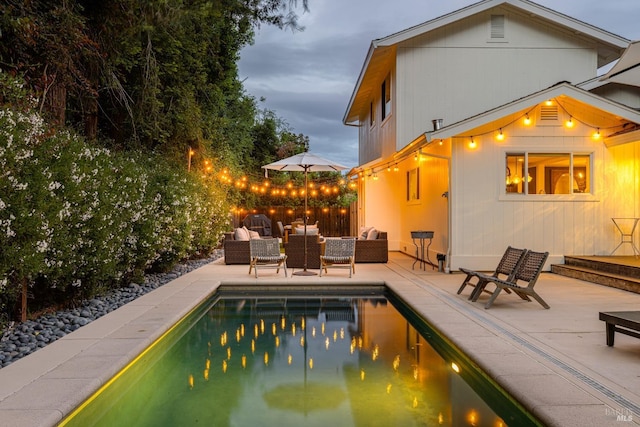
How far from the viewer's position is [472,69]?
45.9ft

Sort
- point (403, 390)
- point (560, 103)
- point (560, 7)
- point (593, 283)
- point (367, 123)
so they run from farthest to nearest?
point (560, 7) < point (367, 123) < point (560, 103) < point (593, 283) < point (403, 390)

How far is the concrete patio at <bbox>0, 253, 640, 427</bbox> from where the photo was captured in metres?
3.35

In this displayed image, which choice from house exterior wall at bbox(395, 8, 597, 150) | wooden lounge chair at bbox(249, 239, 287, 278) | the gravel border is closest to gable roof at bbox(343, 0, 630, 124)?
house exterior wall at bbox(395, 8, 597, 150)

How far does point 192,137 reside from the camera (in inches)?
520

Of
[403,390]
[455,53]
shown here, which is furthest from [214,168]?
[403,390]

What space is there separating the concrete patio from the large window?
244cm

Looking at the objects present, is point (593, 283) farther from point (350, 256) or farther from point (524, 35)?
point (524, 35)

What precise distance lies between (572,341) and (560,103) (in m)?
6.74

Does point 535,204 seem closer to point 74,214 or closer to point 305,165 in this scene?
point 305,165

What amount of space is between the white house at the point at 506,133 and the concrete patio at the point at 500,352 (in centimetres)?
201

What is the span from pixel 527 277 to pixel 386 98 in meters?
10.0

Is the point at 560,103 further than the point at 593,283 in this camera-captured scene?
Yes

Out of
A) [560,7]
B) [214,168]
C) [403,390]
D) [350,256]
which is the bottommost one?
[403,390]

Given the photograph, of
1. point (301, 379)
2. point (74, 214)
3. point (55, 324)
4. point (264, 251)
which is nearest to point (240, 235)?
point (264, 251)
